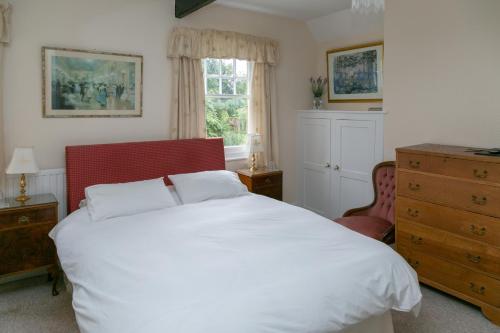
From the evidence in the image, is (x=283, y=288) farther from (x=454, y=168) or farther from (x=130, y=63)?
(x=130, y=63)

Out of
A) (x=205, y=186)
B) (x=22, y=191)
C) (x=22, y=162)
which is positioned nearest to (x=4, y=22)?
(x=22, y=162)

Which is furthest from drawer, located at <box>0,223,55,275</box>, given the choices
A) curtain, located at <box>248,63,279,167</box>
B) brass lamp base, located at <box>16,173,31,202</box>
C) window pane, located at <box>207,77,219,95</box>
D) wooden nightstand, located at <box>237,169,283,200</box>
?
curtain, located at <box>248,63,279,167</box>

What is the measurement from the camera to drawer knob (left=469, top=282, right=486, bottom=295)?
2.72 m

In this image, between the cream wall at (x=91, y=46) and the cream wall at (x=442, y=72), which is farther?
the cream wall at (x=91, y=46)

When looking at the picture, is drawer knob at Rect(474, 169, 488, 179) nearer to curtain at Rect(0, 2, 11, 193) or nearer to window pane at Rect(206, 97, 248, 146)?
window pane at Rect(206, 97, 248, 146)

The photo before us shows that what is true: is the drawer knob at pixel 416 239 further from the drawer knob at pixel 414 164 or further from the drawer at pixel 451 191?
the drawer knob at pixel 414 164

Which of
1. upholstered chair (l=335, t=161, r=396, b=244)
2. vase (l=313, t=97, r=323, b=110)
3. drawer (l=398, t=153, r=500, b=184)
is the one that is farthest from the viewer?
vase (l=313, t=97, r=323, b=110)

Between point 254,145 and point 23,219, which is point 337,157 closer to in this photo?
point 254,145

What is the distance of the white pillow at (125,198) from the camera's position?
3029mm

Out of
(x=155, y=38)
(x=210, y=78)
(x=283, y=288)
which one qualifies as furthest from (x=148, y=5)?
(x=283, y=288)

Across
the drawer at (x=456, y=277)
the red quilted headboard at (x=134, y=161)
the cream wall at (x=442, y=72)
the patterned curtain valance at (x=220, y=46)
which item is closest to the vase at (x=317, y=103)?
the patterned curtain valance at (x=220, y=46)

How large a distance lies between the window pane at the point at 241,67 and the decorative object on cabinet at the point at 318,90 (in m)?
1.04

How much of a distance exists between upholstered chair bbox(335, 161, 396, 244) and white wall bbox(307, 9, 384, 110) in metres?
1.02

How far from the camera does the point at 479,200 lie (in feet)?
8.75
